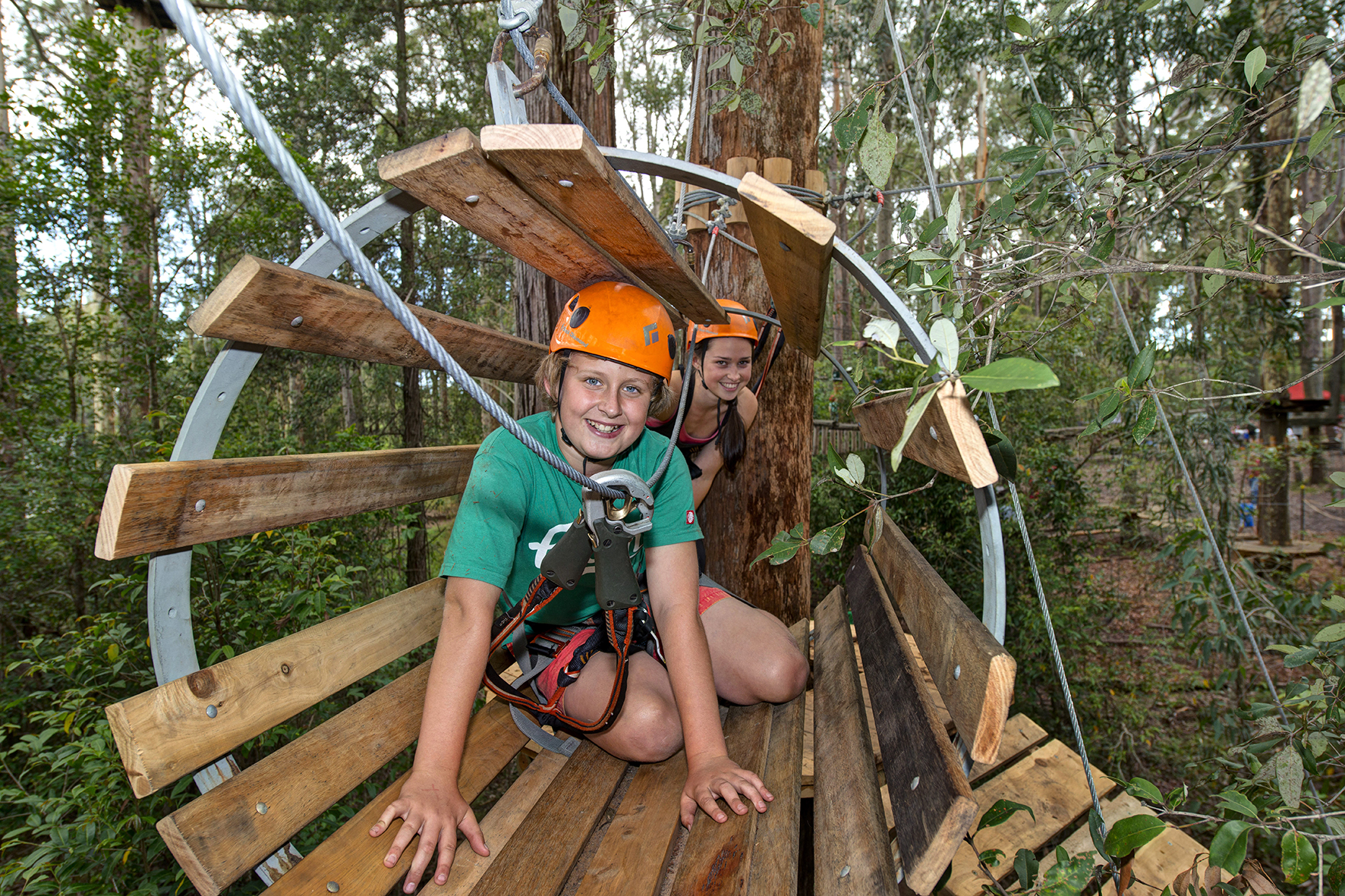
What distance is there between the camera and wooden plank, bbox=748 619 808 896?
123 centimetres

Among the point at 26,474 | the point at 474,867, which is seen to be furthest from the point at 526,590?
the point at 26,474

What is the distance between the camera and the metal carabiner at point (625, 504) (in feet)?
4.55

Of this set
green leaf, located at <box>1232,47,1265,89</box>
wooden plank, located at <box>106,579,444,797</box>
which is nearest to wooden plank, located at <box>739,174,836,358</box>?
green leaf, located at <box>1232,47,1265,89</box>

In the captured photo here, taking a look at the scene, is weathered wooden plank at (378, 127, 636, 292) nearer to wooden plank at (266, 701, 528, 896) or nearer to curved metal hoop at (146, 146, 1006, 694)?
curved metal hoop at (146, 146, 1006, 694)

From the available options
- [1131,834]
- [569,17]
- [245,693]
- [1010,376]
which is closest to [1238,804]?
[1131,834]

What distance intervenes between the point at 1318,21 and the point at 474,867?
7.20 metres

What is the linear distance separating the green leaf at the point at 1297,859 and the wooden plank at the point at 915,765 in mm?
530

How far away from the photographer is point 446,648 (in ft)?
5.13

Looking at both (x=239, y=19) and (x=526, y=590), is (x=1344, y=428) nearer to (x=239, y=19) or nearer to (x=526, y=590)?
(x=526, y=590)

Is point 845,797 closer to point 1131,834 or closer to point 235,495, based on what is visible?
point 1131,834

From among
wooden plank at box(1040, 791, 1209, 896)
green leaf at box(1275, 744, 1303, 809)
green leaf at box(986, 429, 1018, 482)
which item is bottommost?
wooden plank at box(1040, 791, 1209, 896)

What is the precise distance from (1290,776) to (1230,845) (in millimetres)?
226

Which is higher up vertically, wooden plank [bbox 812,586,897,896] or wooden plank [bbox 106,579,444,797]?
wooden plank [bbox 106,579,444,797]

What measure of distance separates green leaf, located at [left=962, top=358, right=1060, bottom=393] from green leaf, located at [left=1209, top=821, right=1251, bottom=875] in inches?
34.5
